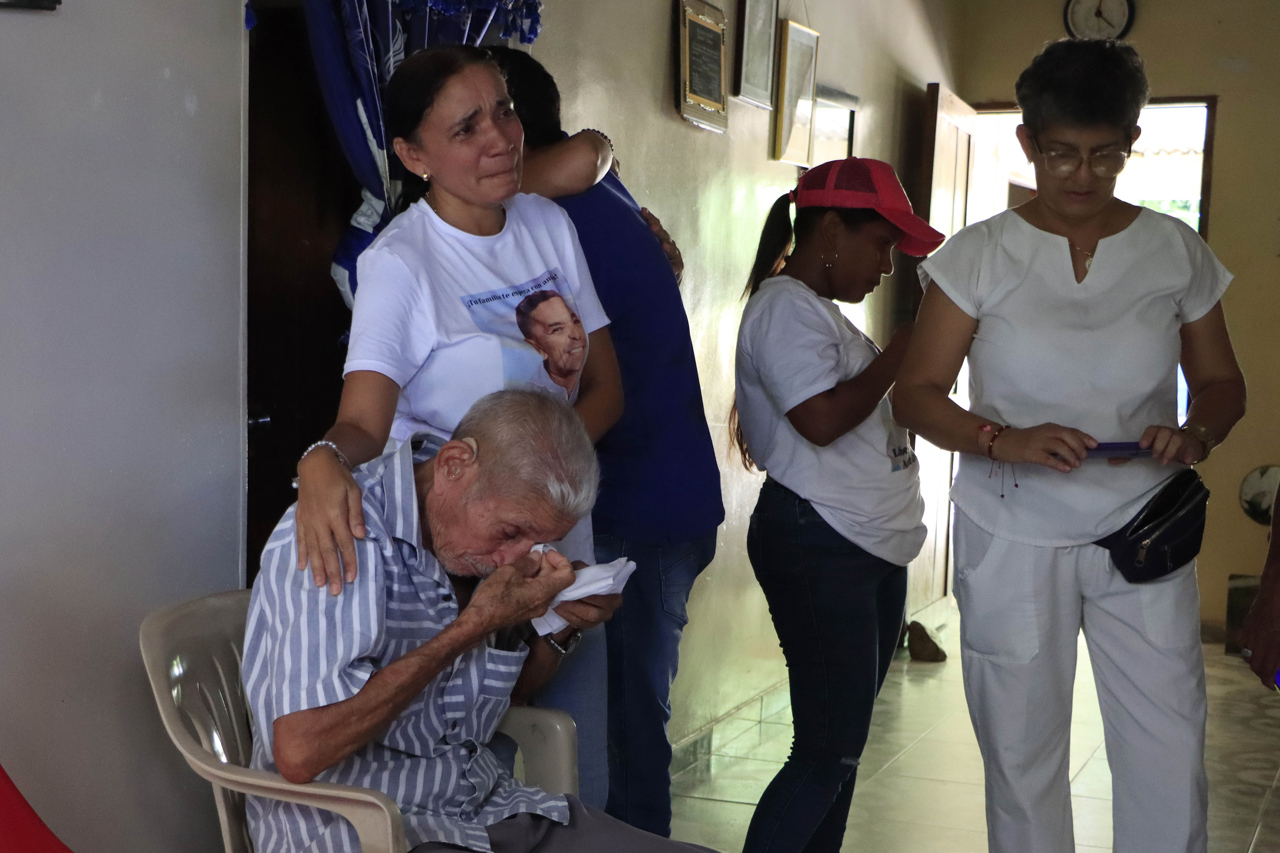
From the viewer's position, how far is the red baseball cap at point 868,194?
2469 mm

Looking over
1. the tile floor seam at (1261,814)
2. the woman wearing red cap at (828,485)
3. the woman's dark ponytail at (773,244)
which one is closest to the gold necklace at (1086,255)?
the woman wearing red cap at (828,485)

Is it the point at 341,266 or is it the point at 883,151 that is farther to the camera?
the point at 883,151

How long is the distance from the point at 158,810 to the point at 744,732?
8.48ft

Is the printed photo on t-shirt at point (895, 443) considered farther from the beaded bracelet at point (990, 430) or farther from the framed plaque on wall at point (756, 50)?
the framed plaque on wall at point (756, 50)

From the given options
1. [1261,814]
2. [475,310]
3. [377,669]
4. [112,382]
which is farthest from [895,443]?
[1261,814]

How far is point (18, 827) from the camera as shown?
130 cm

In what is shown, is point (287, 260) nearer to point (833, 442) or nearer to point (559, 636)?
→ point (559, 636)

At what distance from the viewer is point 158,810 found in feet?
5.72

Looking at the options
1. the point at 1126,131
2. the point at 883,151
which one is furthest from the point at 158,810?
the point at 883,151

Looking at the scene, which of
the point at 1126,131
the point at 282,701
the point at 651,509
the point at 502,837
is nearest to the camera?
the point at 282,701

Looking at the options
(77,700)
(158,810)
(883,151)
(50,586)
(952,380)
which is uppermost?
(883,151)

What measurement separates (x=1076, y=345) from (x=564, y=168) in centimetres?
85

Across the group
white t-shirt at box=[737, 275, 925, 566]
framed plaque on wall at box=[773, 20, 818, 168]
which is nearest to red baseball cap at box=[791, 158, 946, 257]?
white t-shirt at box=[737, 275, 925, 566]

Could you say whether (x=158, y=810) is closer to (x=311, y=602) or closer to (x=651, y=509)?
(x=311, y=602)
